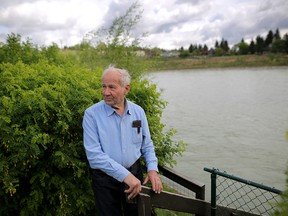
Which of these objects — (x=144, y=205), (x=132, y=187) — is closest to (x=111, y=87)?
(x=132, y=187)

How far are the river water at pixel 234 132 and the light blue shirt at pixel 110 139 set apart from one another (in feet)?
4.28

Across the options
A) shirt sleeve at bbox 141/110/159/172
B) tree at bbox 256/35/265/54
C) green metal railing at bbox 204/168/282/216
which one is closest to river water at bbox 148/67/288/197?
green metal railing at bbox 204/168/282/216

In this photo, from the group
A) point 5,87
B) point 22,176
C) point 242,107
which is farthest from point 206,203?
point 242,107

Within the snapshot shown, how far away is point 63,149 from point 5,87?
1216mm

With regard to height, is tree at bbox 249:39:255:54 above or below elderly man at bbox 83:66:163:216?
below

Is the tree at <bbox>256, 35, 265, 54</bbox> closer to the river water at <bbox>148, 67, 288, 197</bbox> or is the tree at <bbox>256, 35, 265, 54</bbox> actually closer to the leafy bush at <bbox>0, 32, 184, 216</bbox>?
the river water at <bbox>148, 67, 288, 197</bbox>

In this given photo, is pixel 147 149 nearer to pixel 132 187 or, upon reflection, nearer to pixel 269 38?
pixel 132 187

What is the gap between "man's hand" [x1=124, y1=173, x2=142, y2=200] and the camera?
2695mm

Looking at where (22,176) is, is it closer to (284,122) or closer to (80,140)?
(80,140)

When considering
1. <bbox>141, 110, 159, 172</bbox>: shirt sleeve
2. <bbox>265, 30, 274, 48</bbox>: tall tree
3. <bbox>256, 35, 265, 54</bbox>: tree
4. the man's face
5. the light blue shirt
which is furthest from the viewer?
<bbox>265, 30, 274, 48</bbox>: tall tree

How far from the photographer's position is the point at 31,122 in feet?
11.1

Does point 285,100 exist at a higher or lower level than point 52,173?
lower

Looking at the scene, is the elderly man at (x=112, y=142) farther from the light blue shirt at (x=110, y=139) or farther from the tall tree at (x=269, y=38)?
the tall tree at (x=269, y=38)

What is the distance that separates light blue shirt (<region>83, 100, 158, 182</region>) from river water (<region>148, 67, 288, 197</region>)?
131 cm
